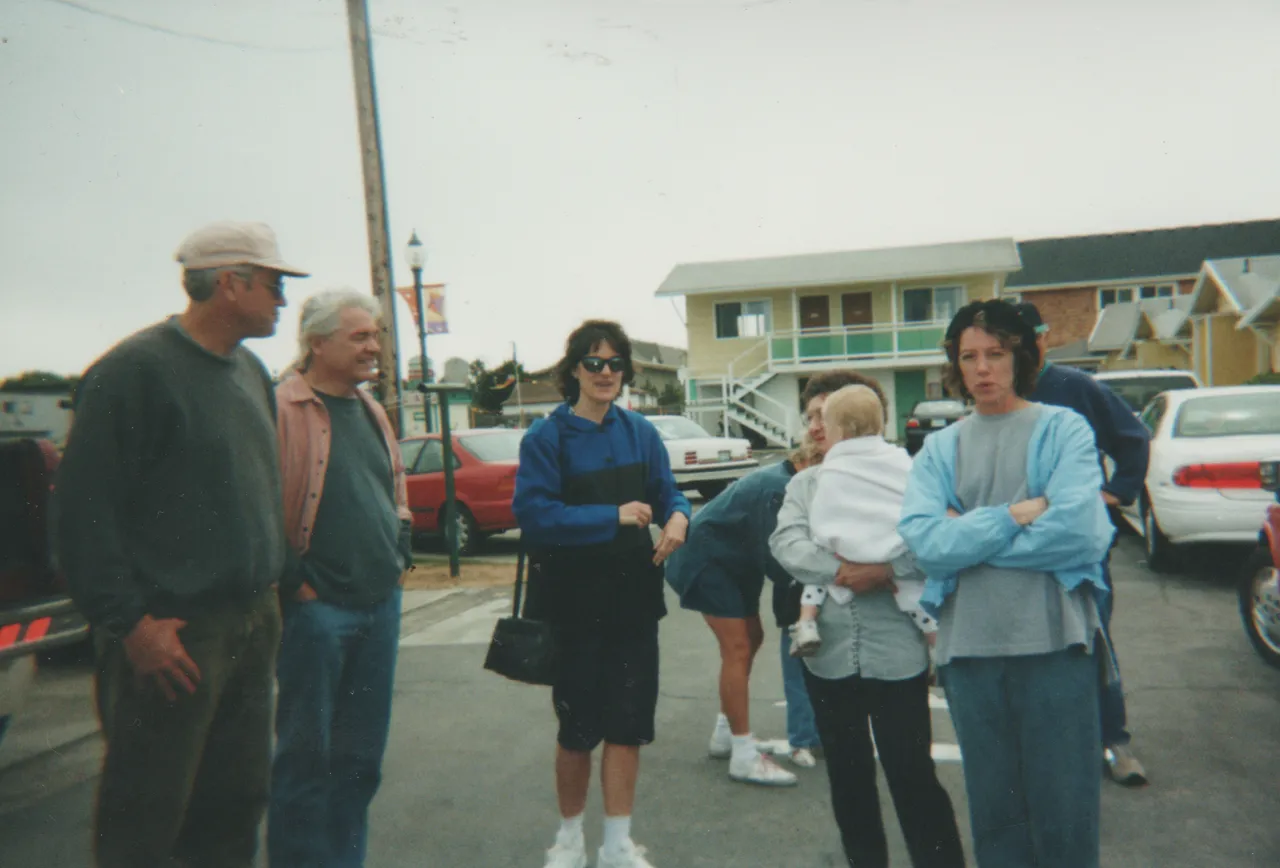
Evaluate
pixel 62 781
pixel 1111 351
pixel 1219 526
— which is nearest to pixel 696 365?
pixel 1111 351

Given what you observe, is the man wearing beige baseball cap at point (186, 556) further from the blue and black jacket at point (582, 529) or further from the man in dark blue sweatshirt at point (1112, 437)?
the man in dark blue sweatshirt at point (1112, 437)

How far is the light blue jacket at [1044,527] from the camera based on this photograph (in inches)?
96.0

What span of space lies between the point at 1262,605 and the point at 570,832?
13.9ft

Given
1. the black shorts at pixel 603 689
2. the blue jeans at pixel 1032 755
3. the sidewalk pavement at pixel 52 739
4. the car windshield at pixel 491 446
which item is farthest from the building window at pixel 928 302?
the blue jeans at pixel 1032 755

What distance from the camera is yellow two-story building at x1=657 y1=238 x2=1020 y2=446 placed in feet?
105

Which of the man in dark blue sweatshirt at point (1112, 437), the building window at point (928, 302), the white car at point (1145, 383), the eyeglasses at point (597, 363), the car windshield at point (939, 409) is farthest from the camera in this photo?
the building window at point (928, 302)

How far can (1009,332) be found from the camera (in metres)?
2.69

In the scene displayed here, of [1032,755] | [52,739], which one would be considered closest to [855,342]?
[52,739]

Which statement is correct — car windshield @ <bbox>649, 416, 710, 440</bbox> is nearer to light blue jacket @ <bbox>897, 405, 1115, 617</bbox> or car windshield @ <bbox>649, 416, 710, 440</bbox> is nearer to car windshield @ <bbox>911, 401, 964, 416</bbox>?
car windshield @ <bbox>911, 401, 964, 416</bbox>

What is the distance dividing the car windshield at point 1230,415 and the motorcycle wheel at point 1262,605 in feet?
8.26

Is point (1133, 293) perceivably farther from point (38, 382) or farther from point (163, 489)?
point (163, 489)

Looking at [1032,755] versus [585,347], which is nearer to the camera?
[1032,755]

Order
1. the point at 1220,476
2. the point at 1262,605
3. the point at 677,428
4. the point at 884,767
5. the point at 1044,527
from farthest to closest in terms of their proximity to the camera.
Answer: the point at 677,428
the point at 1220,476
the point at 1262,605
the point at 884,767
the point at 1044,527

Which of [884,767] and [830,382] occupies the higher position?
[830,382]
